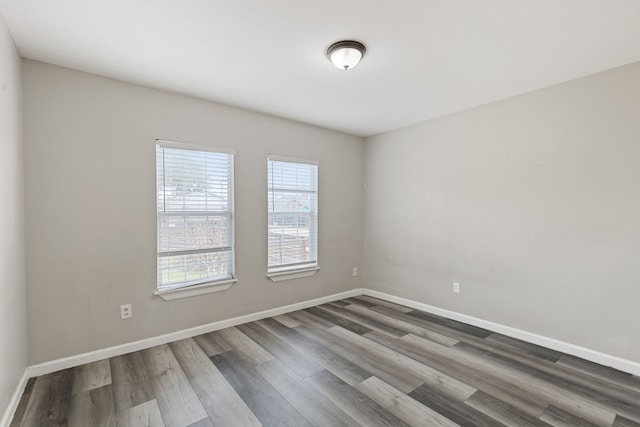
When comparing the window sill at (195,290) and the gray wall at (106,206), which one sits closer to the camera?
the gray wall at (106,206)

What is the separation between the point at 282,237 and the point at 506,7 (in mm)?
3137

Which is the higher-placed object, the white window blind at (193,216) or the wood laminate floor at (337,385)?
the white window blind at (193,216)

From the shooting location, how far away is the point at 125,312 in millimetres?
2871

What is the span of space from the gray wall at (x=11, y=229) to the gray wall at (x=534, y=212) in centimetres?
400

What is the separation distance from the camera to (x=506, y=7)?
1847mm

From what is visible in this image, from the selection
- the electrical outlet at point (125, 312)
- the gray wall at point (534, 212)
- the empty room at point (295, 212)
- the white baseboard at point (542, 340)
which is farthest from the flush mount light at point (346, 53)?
the white baseboard at point (542, 340)

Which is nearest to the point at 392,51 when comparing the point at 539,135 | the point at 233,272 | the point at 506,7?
the point at 506,7

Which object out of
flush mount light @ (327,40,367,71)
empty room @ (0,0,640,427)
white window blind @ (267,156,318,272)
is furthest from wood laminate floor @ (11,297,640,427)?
flush mount light @ (327,40,367,71)

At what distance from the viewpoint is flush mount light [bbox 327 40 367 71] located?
223 cm

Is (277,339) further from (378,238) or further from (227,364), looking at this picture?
(378,238)

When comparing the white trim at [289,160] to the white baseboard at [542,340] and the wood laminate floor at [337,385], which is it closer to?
the wood laminate floor at [337,385]

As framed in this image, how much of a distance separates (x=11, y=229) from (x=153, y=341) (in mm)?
1541

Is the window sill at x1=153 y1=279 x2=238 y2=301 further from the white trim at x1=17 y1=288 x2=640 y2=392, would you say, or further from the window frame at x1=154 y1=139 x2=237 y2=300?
the white trim at x1=17 y1=288 x2=640 y2=392

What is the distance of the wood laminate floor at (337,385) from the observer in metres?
1.99
